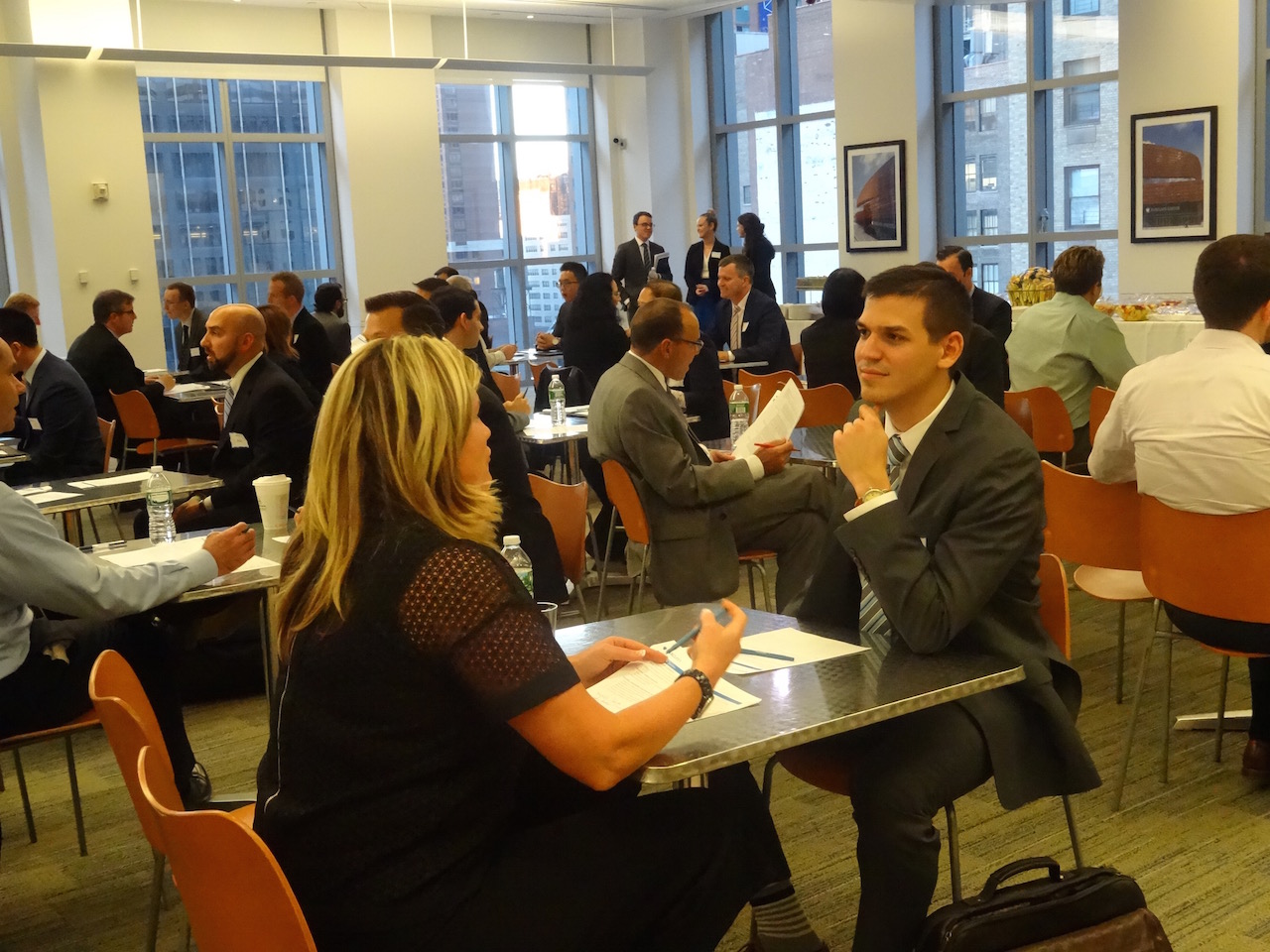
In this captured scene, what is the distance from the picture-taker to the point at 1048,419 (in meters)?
5.78

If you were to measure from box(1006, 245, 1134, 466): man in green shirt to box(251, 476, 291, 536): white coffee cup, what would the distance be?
357cm

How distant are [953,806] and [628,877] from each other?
79 cm

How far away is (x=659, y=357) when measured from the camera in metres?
4.54

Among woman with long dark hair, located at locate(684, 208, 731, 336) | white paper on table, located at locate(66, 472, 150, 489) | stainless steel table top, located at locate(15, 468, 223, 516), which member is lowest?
stainless steel table top, located at locate(15, 468, 223, 516)

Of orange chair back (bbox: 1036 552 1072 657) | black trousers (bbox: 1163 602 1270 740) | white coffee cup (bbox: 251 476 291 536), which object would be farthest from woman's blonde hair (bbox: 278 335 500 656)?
black trousers (bbox: 1163 602 1270 740)

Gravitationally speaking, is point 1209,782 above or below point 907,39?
below

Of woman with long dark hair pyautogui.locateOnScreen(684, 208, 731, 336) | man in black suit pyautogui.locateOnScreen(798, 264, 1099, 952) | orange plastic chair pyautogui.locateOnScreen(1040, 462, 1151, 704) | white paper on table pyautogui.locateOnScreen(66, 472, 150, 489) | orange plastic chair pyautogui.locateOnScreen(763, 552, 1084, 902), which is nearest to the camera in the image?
man in black suit pyautogui.locateOnScreen(798, 264, 1099, 952)

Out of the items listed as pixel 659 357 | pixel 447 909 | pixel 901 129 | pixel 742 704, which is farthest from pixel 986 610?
pixel 901 129

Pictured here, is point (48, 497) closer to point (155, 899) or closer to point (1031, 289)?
point (155, 899)

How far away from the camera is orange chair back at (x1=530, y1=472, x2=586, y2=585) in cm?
397

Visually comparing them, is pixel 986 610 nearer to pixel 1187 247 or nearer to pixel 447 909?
pixel 447 909

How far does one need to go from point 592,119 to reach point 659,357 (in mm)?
10001

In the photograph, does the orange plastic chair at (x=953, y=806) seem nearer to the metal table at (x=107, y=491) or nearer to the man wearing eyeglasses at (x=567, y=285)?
the metal table at (x=107, y=491)

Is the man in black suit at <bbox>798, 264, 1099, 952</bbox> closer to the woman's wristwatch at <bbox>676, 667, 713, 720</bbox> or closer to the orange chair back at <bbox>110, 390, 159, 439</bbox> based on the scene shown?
the woman's wristwatch at <bbox>676, 667, 713, 720</bbox>
